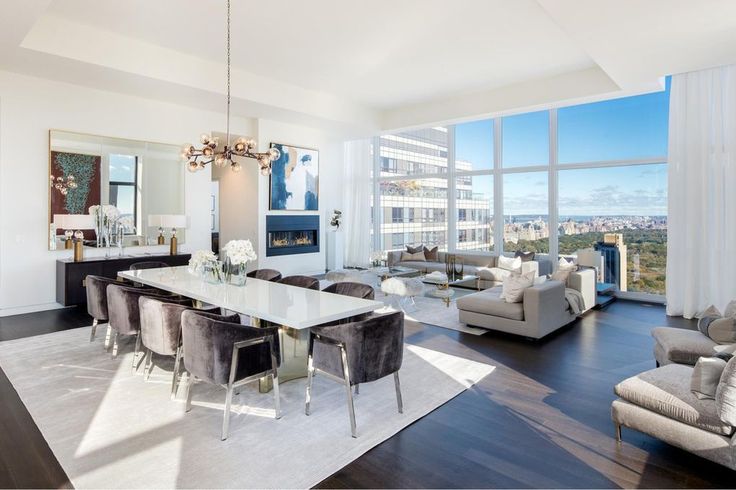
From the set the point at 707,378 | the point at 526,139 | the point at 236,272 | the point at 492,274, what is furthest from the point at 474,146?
the point at 707,378

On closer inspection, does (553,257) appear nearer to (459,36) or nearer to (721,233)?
(721,233)

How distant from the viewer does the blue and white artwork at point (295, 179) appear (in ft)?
28.6

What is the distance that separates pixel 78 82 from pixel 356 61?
397 centimetres

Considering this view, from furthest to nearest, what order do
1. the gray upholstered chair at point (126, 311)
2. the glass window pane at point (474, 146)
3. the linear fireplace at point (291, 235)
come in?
the glass window pane at point (474, 146)
the linear fireplace at point (291, 235)
the gray upholstered chair at point (126, 311)

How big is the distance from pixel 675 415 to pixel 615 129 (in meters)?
6.39

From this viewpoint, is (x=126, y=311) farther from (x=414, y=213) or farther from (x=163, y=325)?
(x=414, y=213)

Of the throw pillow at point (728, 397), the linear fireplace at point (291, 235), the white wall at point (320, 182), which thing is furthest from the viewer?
the linear fireplace at point (291, 235)

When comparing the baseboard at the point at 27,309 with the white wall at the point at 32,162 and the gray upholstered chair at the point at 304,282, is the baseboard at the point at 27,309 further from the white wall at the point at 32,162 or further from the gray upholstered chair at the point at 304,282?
the gray upholstered chair at the point at 304,282

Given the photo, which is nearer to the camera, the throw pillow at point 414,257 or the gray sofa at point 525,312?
the gray sofa at point 525,312

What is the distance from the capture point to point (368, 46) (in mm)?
5879

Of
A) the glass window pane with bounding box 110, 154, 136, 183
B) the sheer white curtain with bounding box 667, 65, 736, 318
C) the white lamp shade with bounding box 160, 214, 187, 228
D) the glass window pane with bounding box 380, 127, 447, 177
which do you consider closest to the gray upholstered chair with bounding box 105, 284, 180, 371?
the white lamp shade with bounding box 160, 214, 187, 228

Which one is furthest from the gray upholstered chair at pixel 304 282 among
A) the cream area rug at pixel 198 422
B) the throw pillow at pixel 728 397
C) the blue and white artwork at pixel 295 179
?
the blue and white artwork at pixel 295 179

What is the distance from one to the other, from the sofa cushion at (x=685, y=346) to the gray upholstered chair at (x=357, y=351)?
2151 mm

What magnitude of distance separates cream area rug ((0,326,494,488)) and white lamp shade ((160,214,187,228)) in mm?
2966
